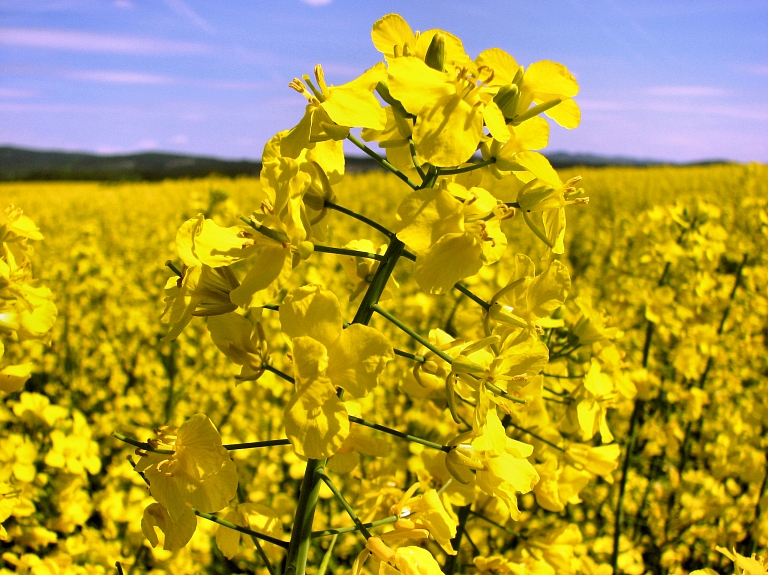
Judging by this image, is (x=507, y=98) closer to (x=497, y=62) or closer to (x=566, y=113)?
(x=497, y=62)

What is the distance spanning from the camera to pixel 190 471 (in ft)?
3.64

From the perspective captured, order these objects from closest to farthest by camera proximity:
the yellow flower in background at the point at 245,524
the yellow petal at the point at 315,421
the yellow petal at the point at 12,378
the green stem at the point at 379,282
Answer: the yellow petal at the point at 315,421
the green stem at the point at 379,282
the yellow flower in background at the point at 245,524
the yellow petal at the point at 12,378

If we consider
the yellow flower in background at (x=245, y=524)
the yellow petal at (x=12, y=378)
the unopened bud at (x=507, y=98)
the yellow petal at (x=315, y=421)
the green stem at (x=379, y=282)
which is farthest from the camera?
the yellow petal at (x=12, y=378)

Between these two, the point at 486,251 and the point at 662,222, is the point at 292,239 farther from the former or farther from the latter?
the point at 662,222

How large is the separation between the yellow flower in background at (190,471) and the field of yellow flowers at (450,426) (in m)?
0.11

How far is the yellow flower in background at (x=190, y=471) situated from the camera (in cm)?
108

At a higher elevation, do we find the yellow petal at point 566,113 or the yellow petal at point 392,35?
the yellow petal at point 392,35

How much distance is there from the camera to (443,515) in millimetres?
1240

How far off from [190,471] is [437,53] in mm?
968

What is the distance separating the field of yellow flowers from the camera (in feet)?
5.66

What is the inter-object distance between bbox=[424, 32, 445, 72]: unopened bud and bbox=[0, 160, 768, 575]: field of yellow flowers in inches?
14.1

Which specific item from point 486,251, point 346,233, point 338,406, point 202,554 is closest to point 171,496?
point 338,406

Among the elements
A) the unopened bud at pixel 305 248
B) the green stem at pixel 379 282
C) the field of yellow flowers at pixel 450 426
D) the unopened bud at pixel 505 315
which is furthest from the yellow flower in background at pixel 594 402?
the unopened bud at pixel 305 248

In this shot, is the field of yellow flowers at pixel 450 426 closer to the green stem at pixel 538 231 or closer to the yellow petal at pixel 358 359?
the yellow petal at pixel 358 359
